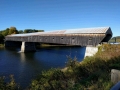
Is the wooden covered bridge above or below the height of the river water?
above

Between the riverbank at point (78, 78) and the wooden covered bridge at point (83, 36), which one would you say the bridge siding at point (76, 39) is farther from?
the riverbank at point (78, 78)

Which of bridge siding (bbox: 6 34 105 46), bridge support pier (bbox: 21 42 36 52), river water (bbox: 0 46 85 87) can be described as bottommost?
river water (bbox: 0 46 85 87)

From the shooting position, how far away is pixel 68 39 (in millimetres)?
32031

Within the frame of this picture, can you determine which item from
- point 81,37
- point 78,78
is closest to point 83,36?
point 81,37

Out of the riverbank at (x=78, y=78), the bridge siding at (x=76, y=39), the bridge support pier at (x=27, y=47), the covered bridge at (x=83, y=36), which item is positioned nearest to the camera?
the riverbank at (x=78, y=78)

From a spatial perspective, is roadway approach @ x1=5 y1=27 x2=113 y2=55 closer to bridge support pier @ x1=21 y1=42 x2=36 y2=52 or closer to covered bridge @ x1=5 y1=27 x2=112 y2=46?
covered bridge @ x1=5 y1=27 x2=112 y2=46

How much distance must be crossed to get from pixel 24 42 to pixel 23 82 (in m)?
37.2

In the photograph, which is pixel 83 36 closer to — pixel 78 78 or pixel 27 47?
pixel 78 78

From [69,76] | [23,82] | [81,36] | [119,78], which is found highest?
[81,36]

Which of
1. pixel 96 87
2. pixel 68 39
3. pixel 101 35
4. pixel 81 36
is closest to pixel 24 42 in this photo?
pixel 68 39

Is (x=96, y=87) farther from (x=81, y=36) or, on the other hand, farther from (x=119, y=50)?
(x=81, y=36)

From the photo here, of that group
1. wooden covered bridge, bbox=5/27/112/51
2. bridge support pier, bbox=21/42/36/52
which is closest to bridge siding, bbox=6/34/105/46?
wooden covered bridge, bbox=5/27/112/51

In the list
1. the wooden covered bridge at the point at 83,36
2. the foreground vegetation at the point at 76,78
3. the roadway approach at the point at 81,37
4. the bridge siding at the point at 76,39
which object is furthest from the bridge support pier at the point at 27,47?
the foreground vegetation at the point at 76,78

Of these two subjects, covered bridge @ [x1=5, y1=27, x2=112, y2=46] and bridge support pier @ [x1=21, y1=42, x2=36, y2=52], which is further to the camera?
bridge support pier @ [x1=21, y1=42, x2=36, y2=52]
